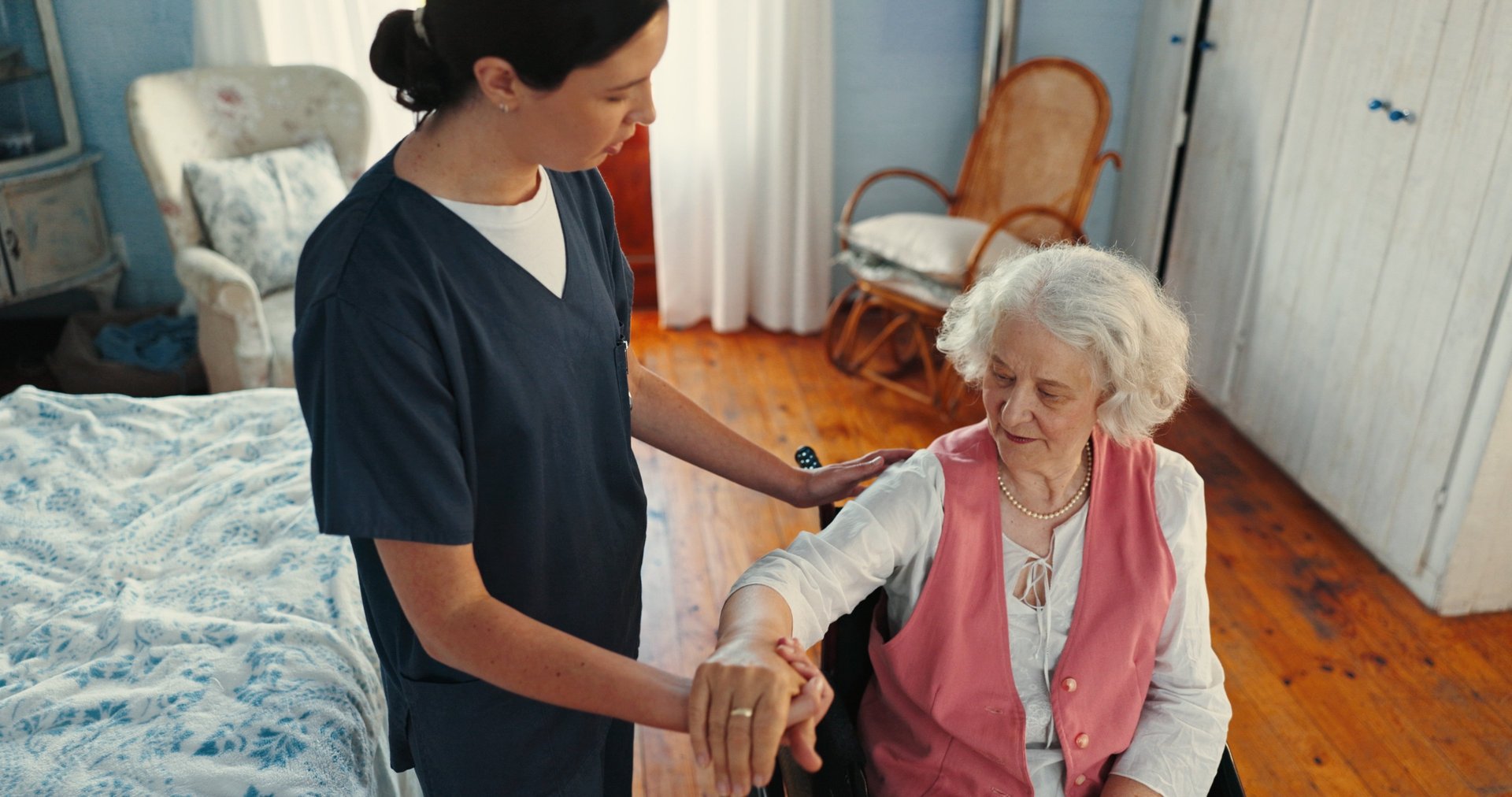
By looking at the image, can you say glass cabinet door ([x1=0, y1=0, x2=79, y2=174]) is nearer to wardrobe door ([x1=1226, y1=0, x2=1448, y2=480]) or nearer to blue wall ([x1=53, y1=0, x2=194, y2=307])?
blue wall ([x1=53, y1=0, x2=194, y2=307])

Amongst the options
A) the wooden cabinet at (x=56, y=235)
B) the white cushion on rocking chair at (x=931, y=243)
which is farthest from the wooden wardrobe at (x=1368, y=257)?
the wooden cabinet at (x=56, y=235)

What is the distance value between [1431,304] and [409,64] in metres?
2.48

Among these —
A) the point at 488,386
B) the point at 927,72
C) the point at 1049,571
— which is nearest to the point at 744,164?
the point at 927,72

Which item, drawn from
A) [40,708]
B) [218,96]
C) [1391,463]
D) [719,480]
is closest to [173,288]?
[218,96]

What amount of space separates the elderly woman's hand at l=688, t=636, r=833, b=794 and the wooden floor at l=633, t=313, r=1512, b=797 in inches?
46.6

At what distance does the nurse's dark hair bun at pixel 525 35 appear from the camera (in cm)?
90

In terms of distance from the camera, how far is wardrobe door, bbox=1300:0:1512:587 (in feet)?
7.84

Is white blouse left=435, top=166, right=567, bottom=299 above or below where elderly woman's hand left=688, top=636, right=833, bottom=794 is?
above

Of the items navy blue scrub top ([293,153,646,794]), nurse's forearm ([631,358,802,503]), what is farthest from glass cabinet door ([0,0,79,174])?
navy blue scrub top ([293,153,646,794])

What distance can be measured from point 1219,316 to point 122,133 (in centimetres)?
383

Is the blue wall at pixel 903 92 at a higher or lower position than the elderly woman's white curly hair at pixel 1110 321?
lower

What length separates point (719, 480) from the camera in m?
3.21

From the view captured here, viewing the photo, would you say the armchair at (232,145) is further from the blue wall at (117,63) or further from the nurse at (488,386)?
the nurse at (488,386)

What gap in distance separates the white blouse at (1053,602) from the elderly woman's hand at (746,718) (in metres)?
0.30
